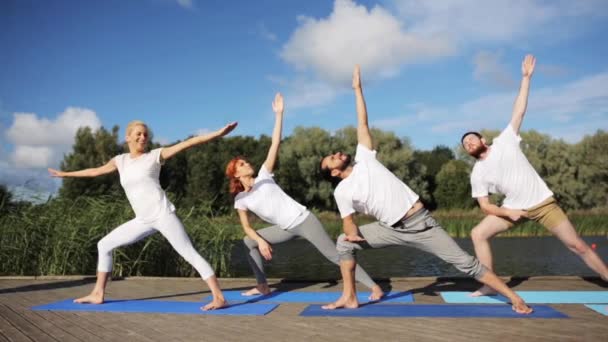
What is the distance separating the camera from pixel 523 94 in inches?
191

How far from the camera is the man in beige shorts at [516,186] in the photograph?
4.63 m

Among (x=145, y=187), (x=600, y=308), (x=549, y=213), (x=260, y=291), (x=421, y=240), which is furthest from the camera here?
(x=260, y=291)

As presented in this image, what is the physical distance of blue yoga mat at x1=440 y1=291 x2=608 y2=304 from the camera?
4586 mm

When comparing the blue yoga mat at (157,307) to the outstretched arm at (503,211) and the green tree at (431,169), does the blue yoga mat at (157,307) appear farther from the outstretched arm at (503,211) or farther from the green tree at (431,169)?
the green tree at (431,169)

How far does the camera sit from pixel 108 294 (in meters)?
5.62

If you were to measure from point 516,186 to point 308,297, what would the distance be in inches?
87.8

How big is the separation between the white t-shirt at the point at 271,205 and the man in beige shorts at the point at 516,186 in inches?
67.6

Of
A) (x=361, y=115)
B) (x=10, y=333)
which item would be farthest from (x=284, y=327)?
(x=10, y=333)

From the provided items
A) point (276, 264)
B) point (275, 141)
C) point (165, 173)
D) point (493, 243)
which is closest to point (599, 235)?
point (493, 243)

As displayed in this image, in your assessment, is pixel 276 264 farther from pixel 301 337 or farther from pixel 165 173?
pixel 165 173

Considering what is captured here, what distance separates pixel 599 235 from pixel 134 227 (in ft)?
59.4

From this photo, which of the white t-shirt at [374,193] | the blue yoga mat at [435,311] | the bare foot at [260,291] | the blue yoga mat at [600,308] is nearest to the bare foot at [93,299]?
the bare foot at [260,291]

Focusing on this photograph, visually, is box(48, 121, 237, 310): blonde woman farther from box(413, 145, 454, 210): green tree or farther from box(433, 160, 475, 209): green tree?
box(433, 160, 475, 209): green tree

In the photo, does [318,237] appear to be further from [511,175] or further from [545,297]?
[545,297]
